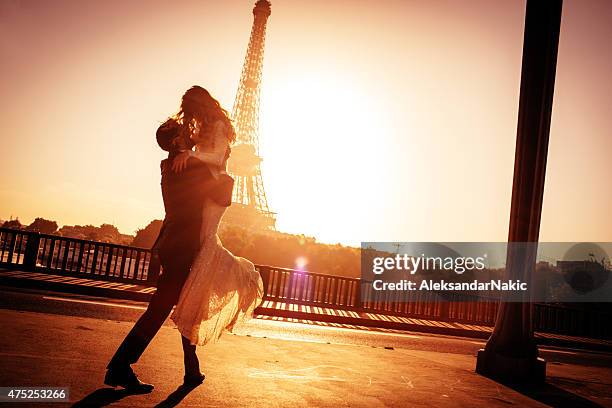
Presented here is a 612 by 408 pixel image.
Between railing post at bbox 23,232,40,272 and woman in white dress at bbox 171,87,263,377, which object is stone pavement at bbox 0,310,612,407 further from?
railing post at bbox 23,232,40,272

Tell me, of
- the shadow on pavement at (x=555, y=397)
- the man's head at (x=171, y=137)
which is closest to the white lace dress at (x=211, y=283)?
the man's head at (x=171, y=137)

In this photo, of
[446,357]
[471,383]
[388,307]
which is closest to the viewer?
[471,383]

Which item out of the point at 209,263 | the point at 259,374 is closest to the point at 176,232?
the point at 209,263

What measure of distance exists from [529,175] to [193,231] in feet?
11.4

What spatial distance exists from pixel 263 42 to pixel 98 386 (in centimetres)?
6092

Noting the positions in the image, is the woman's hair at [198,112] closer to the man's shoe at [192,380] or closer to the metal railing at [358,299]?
the man's shoe at [192,380]

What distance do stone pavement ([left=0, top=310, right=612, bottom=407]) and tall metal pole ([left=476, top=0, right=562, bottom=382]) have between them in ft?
1.19

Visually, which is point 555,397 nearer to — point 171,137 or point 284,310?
point 171,137

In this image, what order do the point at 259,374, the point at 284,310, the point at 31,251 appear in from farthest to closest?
the point at 31,251 < the point at 284,310 < the point at 259,374

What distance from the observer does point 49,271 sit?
10.1 m

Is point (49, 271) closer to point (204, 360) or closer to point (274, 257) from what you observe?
point (204, 360)

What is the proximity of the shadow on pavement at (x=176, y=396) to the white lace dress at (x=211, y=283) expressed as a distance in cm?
29

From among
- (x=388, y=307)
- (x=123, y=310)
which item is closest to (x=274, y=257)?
(x=388, y=307)

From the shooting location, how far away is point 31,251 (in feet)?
Result: 32.6
